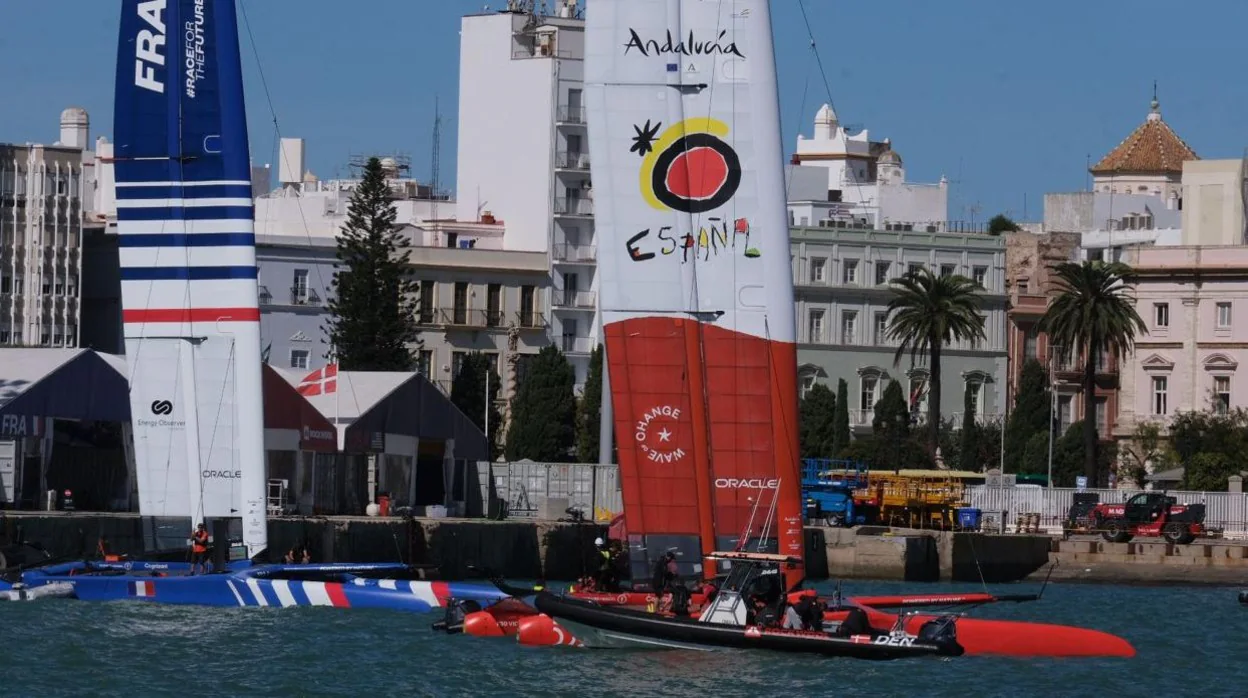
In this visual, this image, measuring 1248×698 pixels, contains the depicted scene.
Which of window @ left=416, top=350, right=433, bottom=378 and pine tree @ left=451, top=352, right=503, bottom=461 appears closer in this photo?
pine tree @ left=451, top=352, right=503, bottom=461

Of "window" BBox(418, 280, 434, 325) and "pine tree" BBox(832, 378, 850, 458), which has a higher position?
"window" BBox(418, 280, 434, 325)

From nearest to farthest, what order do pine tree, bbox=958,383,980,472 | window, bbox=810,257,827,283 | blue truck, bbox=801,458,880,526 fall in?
blue truck, bbox=801,458,880,526, pine tree, bbox=958,383,980,472, window, bbox=810,257,827,283

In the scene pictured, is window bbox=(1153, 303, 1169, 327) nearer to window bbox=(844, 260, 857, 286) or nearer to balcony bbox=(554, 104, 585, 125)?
window bbox=(844, 260, 857, 286)

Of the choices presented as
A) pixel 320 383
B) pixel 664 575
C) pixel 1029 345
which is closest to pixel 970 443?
pixel 1029 345

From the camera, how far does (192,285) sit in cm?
4525

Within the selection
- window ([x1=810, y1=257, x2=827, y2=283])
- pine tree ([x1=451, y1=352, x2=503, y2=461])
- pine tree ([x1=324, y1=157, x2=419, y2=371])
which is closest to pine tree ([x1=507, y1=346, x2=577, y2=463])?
pine tree ([x1=451, y1=352, x2=503, y2=461])

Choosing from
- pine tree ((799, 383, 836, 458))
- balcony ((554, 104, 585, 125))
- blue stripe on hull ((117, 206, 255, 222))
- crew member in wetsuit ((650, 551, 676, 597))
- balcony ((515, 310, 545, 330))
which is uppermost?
balcony ((554, 104, 585, 125))

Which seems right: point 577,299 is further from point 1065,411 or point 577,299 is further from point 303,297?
point 1065,411

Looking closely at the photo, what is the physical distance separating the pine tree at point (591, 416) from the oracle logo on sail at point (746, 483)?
56019mm

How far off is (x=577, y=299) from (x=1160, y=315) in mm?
23098

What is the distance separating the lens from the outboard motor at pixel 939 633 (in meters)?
36.7

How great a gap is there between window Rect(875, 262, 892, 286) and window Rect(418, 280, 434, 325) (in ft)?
61.0

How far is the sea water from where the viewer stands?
3531 cm

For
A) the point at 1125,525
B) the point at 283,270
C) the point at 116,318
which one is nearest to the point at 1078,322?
the point at 1125,525
